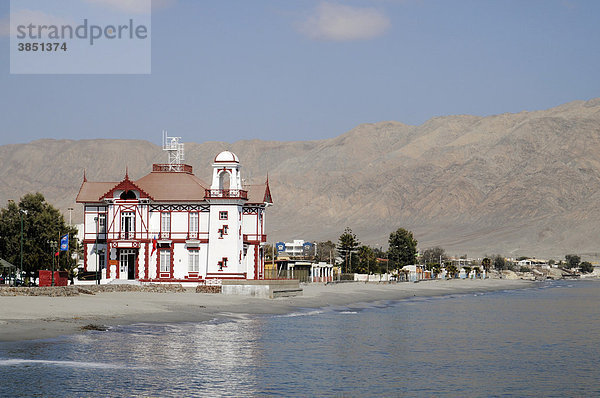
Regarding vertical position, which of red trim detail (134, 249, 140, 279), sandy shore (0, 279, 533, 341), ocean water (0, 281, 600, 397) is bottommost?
ocean water (0, 281, 600, 397)

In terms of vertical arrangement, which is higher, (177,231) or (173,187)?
(173,187)

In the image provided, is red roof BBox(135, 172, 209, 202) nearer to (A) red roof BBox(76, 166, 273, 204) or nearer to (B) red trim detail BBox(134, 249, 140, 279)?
(A) red roof BBox(76, 166, 273, 204)

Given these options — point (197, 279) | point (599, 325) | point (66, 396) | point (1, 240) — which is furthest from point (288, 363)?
point (1, 240)

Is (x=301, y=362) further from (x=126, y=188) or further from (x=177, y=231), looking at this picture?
(x=126, y=188)

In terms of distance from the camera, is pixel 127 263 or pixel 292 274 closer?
pixel 127 263

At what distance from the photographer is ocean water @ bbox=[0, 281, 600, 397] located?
98.2ft

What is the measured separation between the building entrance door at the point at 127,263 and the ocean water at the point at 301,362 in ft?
111

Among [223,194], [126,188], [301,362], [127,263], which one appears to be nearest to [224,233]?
[223,194]

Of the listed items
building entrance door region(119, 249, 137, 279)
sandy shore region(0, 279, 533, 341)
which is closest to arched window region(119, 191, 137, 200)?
building entrance door region(119, 249, 137, 279)

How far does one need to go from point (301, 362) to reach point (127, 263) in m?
52.8

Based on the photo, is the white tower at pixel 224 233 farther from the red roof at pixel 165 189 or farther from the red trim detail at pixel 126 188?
the red trim detail at pixel 126 188

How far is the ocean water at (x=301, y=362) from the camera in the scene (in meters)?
29.9

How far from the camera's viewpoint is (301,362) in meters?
36.8

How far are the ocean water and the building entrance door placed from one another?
1333 inches
